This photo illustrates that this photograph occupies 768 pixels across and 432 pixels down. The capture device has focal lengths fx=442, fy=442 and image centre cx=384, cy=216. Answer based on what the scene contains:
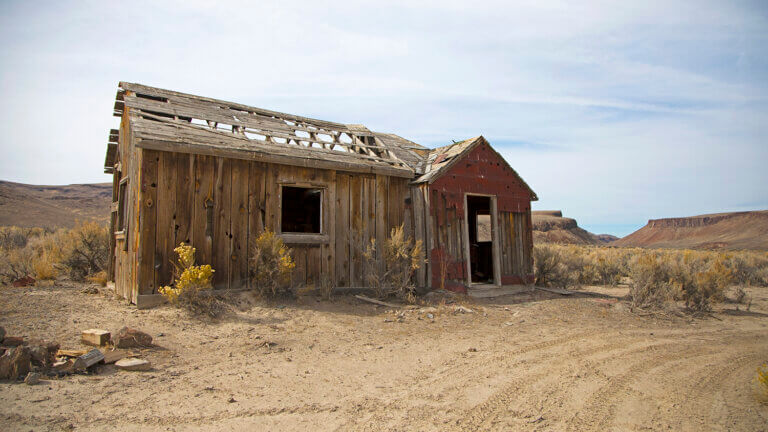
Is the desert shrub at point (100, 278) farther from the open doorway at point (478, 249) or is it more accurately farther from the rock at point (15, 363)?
the open doorway at point (478, 249)

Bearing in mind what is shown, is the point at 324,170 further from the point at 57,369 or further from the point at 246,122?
the point at 57,369

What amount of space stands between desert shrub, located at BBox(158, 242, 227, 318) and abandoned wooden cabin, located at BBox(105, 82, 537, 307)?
1.88 ft

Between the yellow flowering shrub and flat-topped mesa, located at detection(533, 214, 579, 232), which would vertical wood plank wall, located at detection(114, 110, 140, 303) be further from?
flat-topped mesa, located at detection(533, 214, 579, 232)

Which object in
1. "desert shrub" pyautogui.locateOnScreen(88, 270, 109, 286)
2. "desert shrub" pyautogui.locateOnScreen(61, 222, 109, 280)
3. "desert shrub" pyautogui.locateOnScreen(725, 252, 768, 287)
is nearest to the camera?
"desert shrub" pyautogui.locateOnScreen(88, 270, 109, 286)

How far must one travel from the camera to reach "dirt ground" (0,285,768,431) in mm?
3391

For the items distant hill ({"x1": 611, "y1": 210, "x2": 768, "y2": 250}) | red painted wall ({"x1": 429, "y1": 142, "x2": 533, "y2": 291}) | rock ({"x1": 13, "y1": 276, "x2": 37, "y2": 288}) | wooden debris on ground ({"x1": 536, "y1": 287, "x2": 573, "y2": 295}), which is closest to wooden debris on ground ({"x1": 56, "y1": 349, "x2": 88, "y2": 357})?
rock ({"x1": 13, "y1": 276, "x2": 37, "y2": 288})

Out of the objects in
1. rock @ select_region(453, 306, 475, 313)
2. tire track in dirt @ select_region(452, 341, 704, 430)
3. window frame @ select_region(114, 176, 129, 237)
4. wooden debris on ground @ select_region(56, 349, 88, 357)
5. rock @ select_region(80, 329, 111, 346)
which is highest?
window frame @ select_region(114, 176, 129, 237)

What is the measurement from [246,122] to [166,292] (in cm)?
428

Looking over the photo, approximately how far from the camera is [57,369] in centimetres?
402

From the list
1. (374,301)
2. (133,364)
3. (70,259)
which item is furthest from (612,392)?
(70,259)

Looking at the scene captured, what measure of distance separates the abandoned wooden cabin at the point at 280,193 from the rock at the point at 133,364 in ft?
8.90

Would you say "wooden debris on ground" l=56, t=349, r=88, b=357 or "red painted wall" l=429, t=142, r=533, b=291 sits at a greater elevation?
"red painted wall" l=429, t=142, r=533, b=291

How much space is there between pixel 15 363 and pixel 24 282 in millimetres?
5754

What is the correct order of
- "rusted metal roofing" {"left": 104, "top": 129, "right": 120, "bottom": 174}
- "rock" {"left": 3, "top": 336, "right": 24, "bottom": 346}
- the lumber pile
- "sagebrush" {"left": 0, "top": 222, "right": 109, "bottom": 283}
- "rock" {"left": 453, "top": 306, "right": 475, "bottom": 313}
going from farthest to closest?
"rusted metal roofing" {"left": 104, "top": 129, "right": 120, "bottom": 174} < "sagebrush" {"left": 0, "top": 222, "right": 109, "bottom": 283} < "rock" {"left": 453, "top": 306, "right": 475, "bottom": 313} < "rock" {"left": 3, "top": 336, "right": 24, "bottom": 346} < the lumber pile
